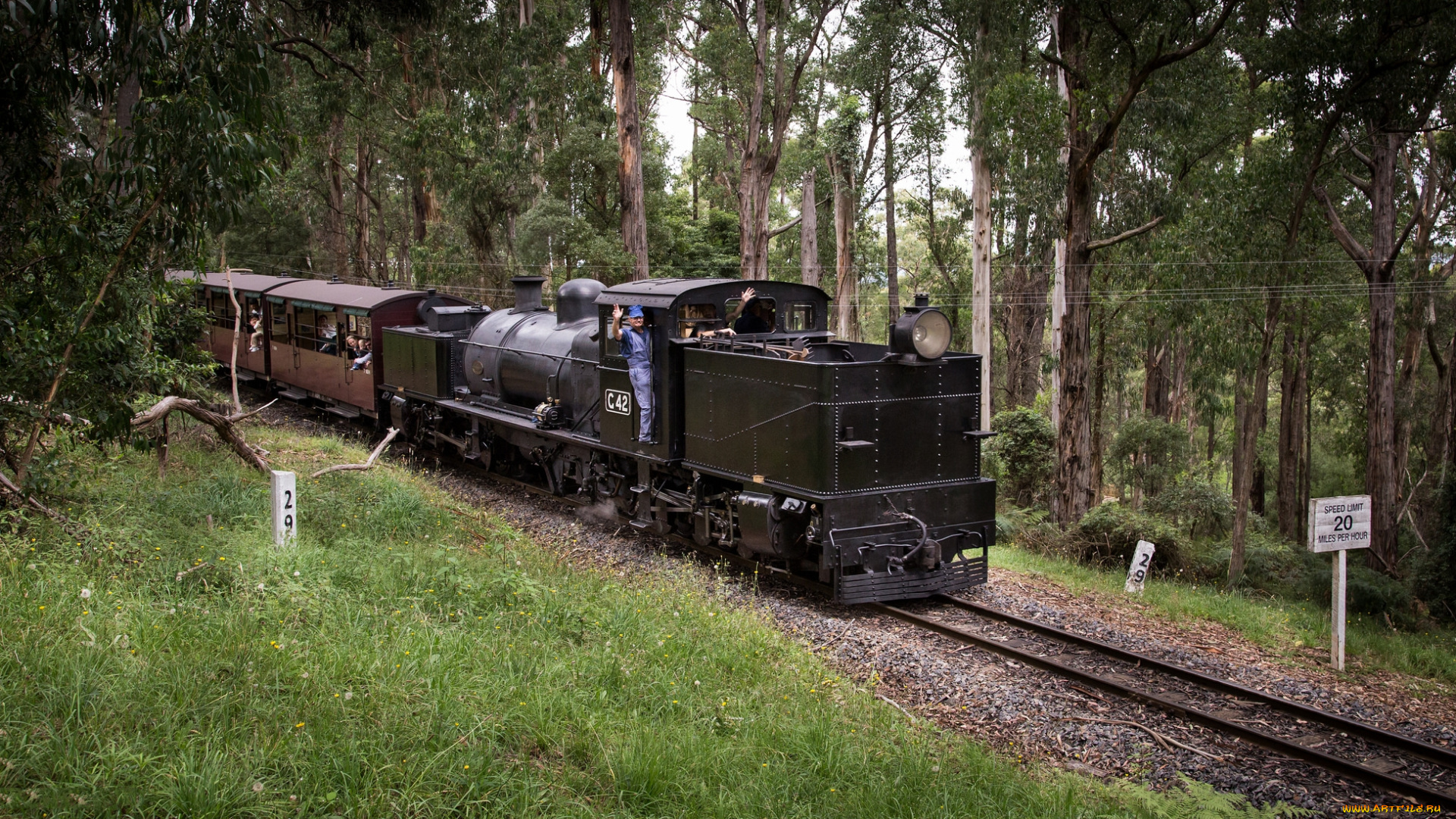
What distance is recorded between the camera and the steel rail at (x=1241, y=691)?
5992 millimetres

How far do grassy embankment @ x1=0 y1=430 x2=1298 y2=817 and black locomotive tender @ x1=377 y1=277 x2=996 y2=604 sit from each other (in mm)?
1635

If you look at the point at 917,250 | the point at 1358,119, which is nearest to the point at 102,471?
the point at 1358,119

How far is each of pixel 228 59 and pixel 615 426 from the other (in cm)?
524

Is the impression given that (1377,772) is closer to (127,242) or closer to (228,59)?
(127,242)

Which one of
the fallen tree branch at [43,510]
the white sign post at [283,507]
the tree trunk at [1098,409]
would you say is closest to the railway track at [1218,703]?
the white sign post at [283,507]

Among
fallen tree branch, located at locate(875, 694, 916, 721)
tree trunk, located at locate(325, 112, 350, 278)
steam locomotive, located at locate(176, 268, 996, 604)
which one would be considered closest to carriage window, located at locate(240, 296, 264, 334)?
steam locomotive, located at locate(176, 268, 996, 604)

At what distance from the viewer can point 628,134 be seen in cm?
1886

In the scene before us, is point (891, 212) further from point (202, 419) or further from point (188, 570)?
point (188, 570)

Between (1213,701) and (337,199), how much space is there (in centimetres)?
3410

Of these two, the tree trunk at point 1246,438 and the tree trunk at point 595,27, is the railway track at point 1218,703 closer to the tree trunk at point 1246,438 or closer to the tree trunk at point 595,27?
the tree trunk at point 1246,438

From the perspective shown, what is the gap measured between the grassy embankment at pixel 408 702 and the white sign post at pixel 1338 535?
3.94 metres

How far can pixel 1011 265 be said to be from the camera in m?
30.1

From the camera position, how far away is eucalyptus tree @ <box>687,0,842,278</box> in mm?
25609

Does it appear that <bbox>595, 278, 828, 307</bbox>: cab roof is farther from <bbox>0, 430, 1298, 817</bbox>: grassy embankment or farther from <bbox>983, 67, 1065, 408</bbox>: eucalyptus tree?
<bbox>983, 67, 1065, 408</bbox>: eucalyptus tree
